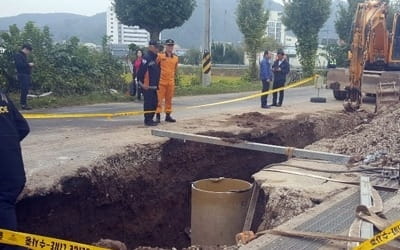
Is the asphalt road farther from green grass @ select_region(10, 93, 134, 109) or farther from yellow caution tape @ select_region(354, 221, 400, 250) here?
yellow caution tape @ select_region(354, 221, 400, 250)

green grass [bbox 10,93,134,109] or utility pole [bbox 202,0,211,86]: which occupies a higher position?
utility pole [bbox 202,0,211,86]

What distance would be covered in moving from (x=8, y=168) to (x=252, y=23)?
29153 millimetres

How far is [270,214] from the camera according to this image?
6629mm

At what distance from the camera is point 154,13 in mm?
20719

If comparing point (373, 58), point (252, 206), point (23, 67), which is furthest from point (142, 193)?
point (373, 58)

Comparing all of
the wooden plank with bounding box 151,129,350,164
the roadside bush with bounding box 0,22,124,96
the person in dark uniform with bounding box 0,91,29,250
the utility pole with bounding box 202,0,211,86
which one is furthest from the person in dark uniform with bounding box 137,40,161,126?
the utility pole with bounding box 202,0,211,86

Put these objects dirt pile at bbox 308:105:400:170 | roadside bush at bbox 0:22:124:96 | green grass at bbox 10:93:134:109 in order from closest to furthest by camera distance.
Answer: dirt pile at bbox 308:105:400:170 → green grass at bbox 10:93:134:109 → roadside bush at bbox 0:22:124:96

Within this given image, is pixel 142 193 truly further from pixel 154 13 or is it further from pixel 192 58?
pixel 192 58

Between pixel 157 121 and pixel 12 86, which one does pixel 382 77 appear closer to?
pixel 157 121

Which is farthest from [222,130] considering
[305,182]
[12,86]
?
[12,86]

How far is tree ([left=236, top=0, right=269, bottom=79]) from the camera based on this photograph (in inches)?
1289

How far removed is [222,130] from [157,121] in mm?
1796

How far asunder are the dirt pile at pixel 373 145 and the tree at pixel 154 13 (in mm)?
11427

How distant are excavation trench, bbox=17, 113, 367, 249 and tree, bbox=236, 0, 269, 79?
2114 cm
